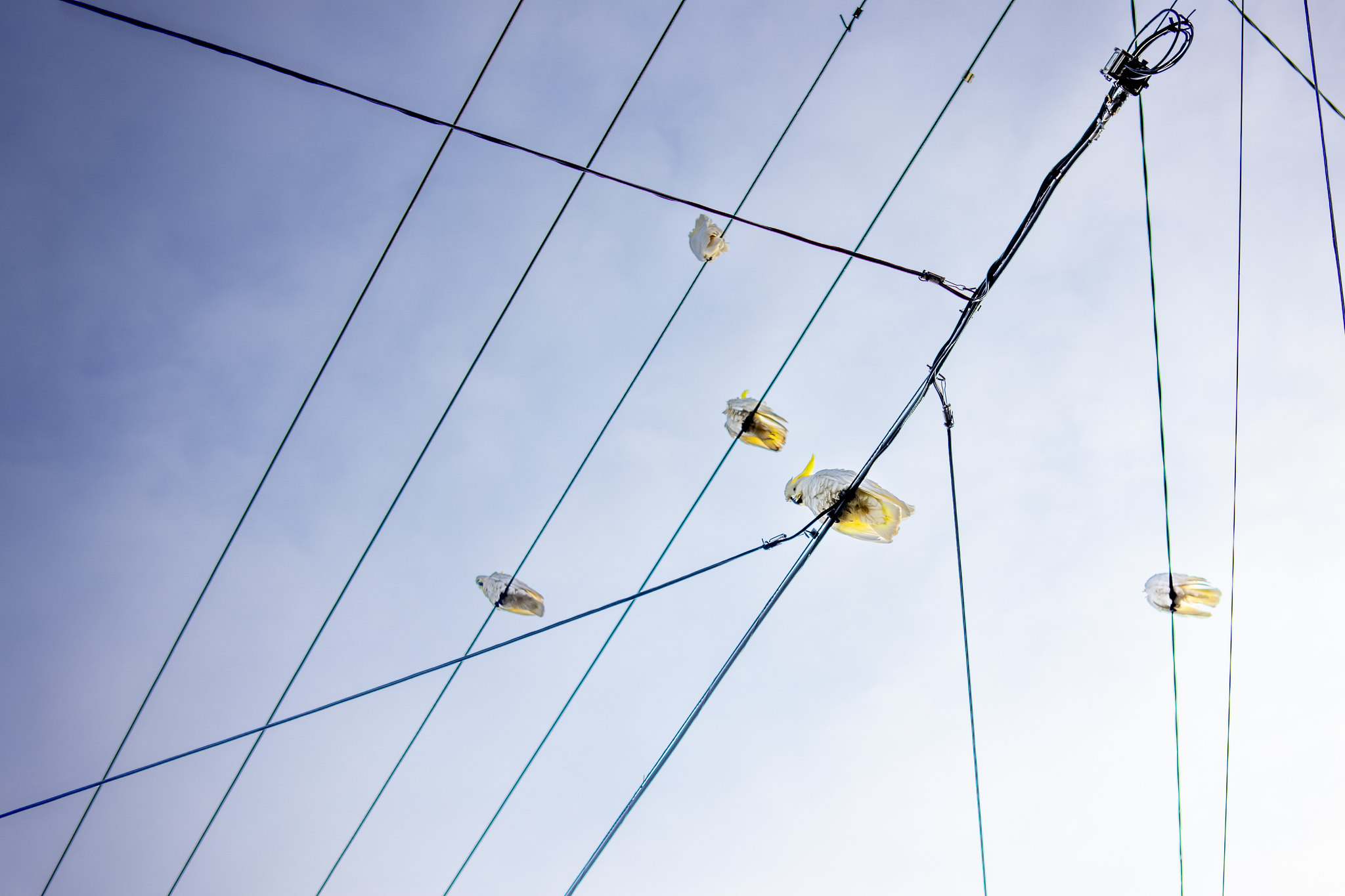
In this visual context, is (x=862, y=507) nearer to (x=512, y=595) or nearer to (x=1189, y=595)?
(x=1189, y=595)

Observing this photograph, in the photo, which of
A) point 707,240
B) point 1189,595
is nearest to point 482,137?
point 707,240

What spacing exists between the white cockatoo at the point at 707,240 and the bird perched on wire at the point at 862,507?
2350 mm

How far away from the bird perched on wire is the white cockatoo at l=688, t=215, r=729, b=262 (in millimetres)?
2350

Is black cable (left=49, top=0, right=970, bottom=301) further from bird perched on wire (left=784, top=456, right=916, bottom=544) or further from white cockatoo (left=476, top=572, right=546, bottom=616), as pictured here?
white cockatoo (left=476, top=572, right=546, bottom=616)

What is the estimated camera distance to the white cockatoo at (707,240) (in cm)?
607

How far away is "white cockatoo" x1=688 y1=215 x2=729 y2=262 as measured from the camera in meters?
6.07

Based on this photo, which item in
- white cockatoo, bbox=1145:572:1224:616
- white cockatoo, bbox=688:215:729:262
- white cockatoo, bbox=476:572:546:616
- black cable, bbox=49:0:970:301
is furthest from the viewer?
white cockatoo, bbox=476:572:546:616

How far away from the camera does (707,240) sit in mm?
6066

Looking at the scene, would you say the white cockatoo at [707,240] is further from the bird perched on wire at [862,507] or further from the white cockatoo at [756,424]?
the bird perched on wire at [862,507]

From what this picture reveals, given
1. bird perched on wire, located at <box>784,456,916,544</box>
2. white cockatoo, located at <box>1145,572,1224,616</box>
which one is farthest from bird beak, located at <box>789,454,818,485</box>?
white cockatoo, located at <box>1145,572,1224,616</box>

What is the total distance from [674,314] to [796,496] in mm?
1847

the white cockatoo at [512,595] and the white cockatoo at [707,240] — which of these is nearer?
the white cockatoo at [707,240]

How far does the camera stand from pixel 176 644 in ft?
19.0

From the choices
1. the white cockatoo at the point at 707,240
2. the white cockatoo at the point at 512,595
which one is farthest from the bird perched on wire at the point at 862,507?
the white cockatoo at the point at 512,595
